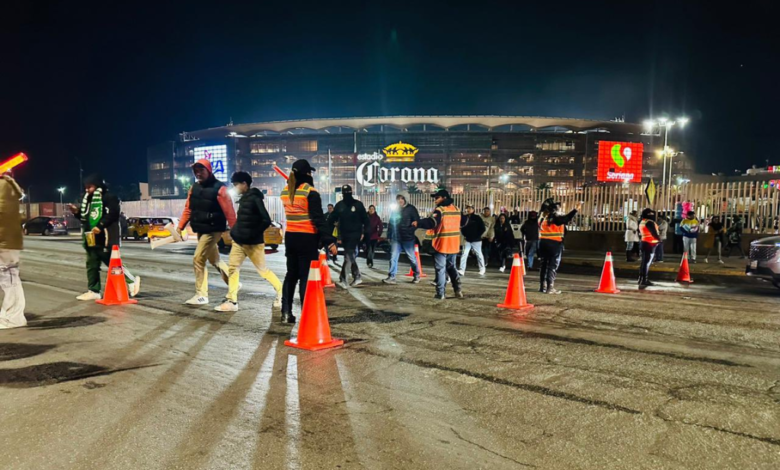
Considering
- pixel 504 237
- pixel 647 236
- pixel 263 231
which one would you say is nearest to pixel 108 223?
pixel 263 231

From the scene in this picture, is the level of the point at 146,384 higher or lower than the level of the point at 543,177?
Result: lower

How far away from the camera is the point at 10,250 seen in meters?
6.16

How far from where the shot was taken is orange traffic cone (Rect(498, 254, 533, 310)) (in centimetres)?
770

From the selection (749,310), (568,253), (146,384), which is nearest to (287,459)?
(146,384)

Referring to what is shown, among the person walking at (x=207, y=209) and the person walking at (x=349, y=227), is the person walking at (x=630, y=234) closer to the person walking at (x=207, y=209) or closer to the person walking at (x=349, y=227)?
the person walking at (x=349, y=227)

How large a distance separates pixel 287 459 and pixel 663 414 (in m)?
2.60

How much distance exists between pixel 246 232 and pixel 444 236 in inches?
122

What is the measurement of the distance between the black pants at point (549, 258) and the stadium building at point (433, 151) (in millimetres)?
100229

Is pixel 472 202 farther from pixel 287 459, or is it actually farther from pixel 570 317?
pixel 287 459

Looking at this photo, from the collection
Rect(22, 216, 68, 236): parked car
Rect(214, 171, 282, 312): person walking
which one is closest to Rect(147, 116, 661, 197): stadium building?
Rect(22, 216, 68, 236): parked car

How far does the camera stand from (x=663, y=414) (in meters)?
3.59

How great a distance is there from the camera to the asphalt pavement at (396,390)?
303cm

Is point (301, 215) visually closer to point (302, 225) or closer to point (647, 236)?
point (302, 225)

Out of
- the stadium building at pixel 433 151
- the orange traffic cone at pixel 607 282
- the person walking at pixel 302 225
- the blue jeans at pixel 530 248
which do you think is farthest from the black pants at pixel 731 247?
the stadium building at pixel 433 151
